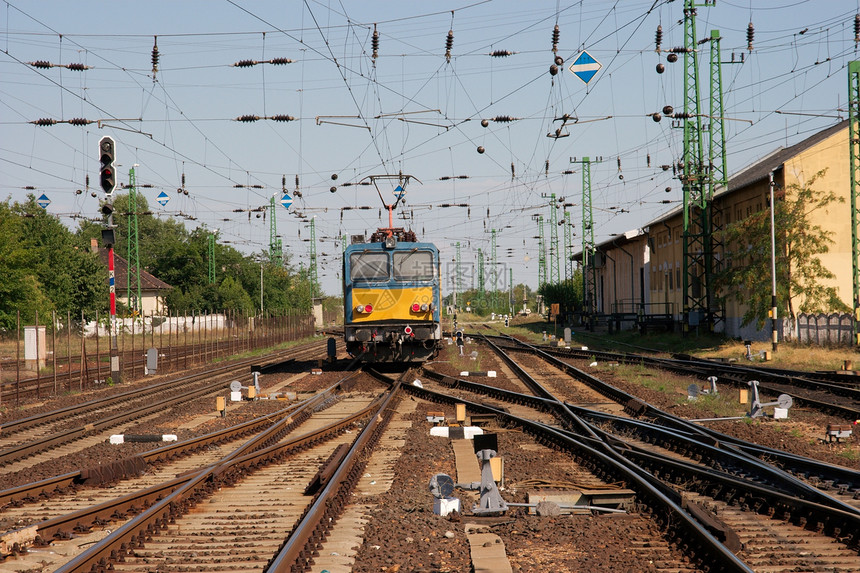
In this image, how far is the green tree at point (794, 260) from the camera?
3127 centimetres

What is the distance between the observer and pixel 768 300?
31203mm

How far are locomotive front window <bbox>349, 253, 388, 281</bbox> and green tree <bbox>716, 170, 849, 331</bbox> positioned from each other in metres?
16.3

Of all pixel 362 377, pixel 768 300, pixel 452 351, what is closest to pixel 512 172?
pixel 452 351

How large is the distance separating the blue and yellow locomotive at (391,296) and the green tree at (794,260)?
15.2 m

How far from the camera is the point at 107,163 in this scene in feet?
58.2

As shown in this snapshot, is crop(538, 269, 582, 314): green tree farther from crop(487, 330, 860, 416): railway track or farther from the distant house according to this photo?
crop(487, 330, 860, 416): railway track

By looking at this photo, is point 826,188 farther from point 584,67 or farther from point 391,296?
point 391,296

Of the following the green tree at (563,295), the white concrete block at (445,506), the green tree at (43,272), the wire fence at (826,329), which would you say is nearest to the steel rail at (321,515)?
the white concrete block at (445,506)

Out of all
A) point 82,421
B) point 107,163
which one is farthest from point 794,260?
point 82,421

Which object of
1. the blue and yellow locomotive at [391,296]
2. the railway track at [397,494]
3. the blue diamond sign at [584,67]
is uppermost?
the blue diamond sign at [584,67]

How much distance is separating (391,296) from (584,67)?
781 centimetres

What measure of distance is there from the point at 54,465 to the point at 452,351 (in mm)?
24738

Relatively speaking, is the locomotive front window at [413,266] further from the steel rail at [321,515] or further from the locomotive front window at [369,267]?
the steel rail at [321,515]

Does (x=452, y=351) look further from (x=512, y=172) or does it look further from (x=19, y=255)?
(x=19, y=255)
